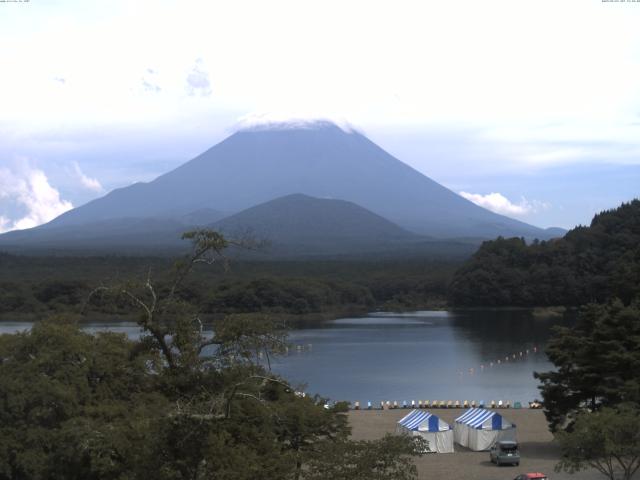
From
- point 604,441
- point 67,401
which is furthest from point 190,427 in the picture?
point 604,441

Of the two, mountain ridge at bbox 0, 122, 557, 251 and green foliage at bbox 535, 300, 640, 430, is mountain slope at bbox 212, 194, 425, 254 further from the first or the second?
green foliage at bbox 535, 300, 640, 430

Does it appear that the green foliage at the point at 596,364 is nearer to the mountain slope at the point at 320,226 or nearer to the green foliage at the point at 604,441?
the green foliage at the point at 604,441

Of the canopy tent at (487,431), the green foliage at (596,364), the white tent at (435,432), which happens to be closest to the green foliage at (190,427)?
the white tent at (435,432)

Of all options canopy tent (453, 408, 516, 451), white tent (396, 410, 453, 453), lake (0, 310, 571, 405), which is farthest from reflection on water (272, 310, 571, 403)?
canopy tent (453, 408, 516, 451)

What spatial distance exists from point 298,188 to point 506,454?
5770 inches

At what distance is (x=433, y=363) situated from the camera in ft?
A: 112

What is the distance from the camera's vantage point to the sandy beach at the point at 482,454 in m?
14.7

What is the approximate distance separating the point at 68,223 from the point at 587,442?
170202 millimetres

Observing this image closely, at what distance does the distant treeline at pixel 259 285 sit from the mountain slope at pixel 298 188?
251 feet

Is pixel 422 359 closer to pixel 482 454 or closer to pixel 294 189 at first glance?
pixel 482 454

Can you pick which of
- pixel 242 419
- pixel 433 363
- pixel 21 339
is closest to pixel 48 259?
pixel 433 363

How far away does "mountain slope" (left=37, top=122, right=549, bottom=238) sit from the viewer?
526 feet

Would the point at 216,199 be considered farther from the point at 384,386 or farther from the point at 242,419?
the point at 242,419

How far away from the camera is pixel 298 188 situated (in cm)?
16138
